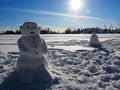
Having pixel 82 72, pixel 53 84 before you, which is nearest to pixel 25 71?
pixel 53 84

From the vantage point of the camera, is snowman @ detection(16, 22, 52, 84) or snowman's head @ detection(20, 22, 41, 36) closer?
snowman @ detection(16, 22, 52, 84)

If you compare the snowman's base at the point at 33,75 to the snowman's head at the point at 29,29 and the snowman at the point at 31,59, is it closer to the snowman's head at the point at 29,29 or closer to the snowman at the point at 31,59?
the snowman at the point at 31,59

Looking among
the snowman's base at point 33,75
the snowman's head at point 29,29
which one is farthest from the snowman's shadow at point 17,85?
the snowman's head at point 29,29

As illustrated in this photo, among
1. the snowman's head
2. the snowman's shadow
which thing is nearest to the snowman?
the snowman's head

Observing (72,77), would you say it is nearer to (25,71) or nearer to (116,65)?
(25,71)

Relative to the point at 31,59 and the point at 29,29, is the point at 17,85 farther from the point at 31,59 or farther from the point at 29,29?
the point at 29,29

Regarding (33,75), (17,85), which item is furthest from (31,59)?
(17,85)

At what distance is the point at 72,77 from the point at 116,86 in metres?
1.35

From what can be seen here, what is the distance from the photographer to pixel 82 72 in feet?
21.8

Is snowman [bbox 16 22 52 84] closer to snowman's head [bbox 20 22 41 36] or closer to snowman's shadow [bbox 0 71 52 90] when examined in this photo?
snowman's head [bbox 20 22 41 36]

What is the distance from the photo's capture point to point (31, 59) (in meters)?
5.78

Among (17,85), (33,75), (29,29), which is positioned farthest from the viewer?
(29,29)

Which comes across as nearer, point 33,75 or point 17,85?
point 17,85

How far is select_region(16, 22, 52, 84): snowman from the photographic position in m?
5.69
